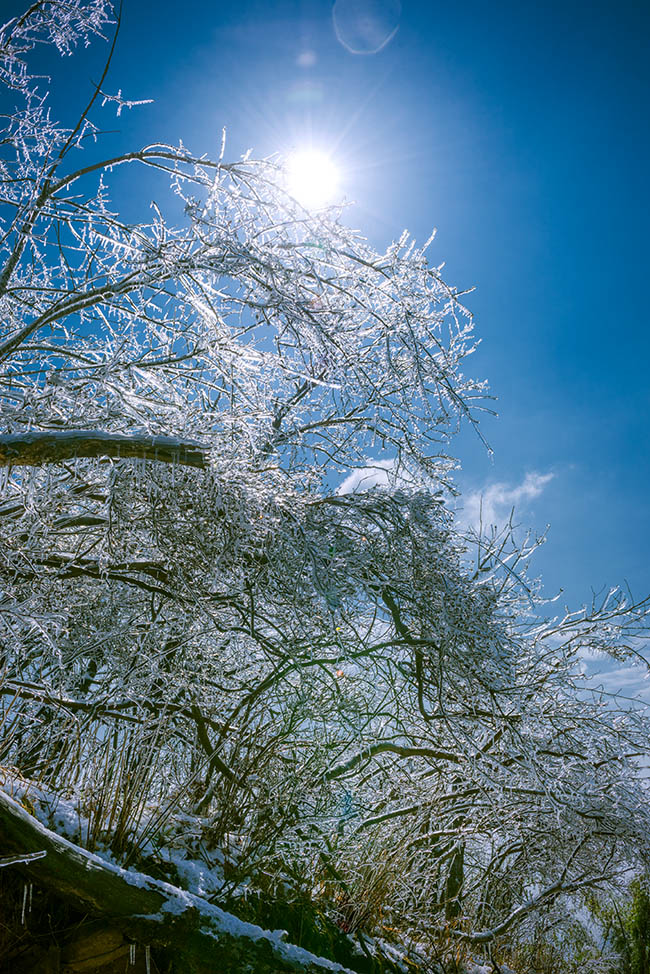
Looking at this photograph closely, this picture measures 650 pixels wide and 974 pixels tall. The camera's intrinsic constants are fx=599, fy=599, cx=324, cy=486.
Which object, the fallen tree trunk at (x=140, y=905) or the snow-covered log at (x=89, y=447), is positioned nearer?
the fallen tree trunk at (x=140, y=905)

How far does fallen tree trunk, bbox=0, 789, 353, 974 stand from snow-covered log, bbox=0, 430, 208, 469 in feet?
5.55

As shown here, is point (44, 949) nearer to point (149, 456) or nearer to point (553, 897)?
point (149, 456)

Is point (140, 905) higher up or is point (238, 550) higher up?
point (238, 550)

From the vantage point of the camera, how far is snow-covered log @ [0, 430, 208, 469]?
3.14 metres

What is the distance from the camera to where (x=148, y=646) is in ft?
16.3

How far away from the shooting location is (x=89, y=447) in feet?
10.5

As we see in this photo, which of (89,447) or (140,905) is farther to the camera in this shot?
(89,447)

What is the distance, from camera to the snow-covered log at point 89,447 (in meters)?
3.14

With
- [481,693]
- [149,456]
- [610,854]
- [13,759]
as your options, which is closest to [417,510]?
[481,693]

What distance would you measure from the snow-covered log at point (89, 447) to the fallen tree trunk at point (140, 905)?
1.69 meters

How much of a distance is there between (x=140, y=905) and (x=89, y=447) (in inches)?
90.1

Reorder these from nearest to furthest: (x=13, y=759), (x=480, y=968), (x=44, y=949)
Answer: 1. (x=44, y=949)
2. (x=13, y=759)
3. (x=480, y=968)

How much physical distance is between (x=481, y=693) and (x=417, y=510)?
53.0 inches

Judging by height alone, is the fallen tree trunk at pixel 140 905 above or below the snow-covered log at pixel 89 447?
below
